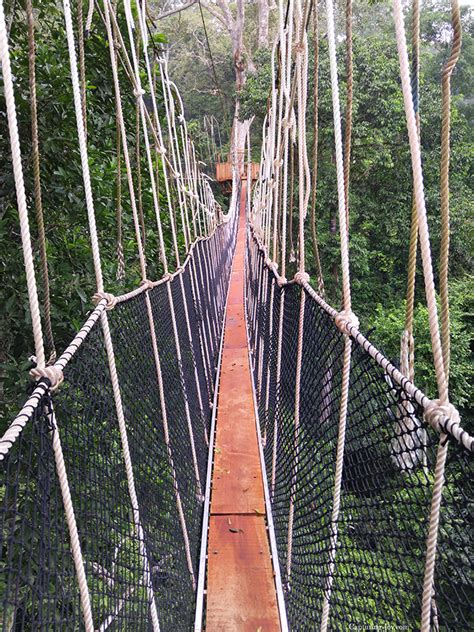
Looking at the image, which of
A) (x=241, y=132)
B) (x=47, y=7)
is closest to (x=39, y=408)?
(x=47, y=7)

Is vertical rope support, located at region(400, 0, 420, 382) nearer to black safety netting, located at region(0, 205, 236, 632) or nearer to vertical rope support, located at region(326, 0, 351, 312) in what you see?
vertical rope support, located at region(326, 0, 351, 312)

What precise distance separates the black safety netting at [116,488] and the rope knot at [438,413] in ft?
1.43

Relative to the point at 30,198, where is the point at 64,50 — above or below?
above

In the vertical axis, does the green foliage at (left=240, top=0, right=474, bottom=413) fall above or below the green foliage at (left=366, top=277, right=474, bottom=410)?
above

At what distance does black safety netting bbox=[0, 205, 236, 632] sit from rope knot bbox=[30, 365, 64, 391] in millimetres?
23

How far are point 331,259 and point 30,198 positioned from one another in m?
5.06

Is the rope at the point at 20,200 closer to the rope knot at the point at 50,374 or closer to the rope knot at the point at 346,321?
the rope knot at the point at 50,374

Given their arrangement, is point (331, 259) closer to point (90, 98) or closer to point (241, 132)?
point (90, 98)

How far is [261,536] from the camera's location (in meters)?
1.16

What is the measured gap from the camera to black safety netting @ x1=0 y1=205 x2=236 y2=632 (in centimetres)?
60

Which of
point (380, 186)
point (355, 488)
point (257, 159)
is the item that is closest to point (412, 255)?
point (355, 488)

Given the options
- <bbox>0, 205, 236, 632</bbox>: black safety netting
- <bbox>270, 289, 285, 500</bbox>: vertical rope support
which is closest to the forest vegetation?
<bbox>0, 205, 236, 632</bbox>: black safety netting

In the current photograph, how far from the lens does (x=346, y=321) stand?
0.73 m

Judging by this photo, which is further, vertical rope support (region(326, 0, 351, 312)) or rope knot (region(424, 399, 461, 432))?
vertical rope support (region(326, 0, 351, 312))
